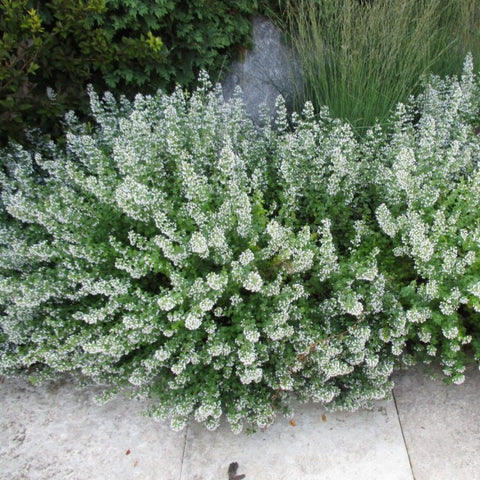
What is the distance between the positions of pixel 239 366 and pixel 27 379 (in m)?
1.28

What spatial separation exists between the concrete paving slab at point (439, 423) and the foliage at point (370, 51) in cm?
180

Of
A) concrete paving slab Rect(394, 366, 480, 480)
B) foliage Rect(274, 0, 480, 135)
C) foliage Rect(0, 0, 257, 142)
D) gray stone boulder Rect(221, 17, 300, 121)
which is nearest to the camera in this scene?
concrete paving slab Rect(394, 366, 480, 480)

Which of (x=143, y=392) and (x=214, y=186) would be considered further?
(x=214, y=186)

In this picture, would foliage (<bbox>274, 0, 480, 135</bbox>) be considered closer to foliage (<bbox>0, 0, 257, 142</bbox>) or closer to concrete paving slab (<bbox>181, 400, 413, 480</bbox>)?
foliage (<bbox>0, 0, 257, 142</bbox>)

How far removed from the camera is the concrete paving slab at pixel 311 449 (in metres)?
2.23

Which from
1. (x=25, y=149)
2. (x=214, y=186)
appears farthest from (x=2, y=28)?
(x=214, y=186)

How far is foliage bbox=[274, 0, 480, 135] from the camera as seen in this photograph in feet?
11.4

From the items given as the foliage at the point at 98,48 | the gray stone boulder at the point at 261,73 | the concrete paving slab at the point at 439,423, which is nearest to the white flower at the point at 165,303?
the concrete paving slab at the point at 439,423

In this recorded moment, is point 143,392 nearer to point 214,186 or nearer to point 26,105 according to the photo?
point 214,186

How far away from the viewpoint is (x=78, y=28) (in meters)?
3.09

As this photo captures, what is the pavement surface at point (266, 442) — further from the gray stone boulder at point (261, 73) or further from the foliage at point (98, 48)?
the gray stone boulder at point (261, 73)

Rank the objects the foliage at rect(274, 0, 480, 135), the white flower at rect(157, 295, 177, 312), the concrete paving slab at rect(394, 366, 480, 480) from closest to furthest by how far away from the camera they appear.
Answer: the white flower at rect(157, 295, 177, 312) → the concrete paving slab at rect(394, 366, 480, 480) → the foliage at rect(274, 0, 480, 135)

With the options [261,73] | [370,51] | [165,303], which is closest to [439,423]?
[165,303]

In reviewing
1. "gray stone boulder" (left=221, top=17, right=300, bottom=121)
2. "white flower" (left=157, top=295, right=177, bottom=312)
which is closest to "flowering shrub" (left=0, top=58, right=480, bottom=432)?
"white flower" (left=157, top=295, right=177, bottom=312)
